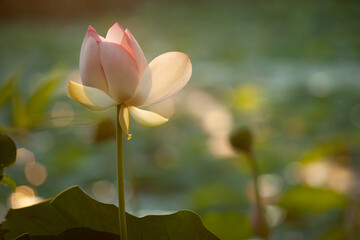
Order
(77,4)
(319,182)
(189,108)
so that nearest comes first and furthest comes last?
(319,182)
(189,108)
(77,4)

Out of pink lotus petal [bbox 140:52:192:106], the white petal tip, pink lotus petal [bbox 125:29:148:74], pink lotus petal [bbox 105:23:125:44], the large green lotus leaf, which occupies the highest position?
pink lotus petal [bbox 105:23:125:44]

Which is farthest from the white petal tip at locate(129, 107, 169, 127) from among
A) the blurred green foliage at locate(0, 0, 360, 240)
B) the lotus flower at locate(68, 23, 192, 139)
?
the blurred green foliage at locate(0, 0, 360, 240)

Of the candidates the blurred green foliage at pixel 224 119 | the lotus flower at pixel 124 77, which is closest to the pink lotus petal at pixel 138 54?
the lotus flower at pixel 124 77

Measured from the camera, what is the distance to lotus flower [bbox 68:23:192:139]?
0.24 meters

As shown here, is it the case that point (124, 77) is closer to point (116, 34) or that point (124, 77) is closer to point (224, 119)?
point (116, 34)

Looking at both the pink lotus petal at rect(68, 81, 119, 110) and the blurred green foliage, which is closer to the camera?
the pink lotus petal at rect(68, 81, 119, 110)

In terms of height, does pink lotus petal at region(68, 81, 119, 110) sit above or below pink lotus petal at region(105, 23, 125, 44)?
below

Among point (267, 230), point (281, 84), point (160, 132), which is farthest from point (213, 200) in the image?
point (281, 84)

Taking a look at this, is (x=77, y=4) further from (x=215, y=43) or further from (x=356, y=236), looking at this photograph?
(x=356, y=236)

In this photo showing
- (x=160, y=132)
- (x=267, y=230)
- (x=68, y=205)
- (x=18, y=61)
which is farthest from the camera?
(x=18, y=61)

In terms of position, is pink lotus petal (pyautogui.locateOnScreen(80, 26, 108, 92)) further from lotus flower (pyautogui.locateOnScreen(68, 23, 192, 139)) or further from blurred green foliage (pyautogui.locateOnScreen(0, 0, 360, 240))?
blurred green foliage (pyautogui.locateOnScreen(0, 0, 360, 240))

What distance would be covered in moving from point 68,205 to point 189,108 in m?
1.80

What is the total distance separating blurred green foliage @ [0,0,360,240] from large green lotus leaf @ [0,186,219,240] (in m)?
0.11

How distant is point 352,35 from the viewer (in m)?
2.92
